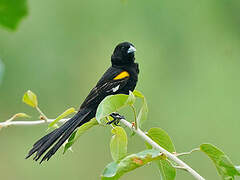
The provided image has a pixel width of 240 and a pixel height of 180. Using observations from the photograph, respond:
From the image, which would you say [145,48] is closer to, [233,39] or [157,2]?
[157,2]

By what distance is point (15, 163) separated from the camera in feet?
20.7

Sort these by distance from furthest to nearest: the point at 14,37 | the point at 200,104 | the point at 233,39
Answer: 1. the point at 233,39
2. the point at 200,104
3. the point at 14,37

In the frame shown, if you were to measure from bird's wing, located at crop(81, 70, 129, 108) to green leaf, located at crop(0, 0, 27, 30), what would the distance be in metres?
2.02

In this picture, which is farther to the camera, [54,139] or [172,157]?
[54,139]

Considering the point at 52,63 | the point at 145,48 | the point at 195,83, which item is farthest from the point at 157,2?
the point at 52,63

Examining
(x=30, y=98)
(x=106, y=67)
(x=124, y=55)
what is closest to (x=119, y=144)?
(x=30, y=98)

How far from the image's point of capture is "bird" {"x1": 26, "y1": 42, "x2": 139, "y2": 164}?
6.15 ft

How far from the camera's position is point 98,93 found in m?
2.56

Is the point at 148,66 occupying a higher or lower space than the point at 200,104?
higher

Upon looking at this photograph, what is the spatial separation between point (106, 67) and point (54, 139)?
4549mm

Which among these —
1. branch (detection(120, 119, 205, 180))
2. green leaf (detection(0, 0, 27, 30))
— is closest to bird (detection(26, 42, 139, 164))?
branch (detection(120, 119, 205, 180))

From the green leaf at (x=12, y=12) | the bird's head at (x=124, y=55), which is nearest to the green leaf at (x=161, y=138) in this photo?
the green leaf at (x=12, y=12)

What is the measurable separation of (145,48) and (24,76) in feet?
5.88

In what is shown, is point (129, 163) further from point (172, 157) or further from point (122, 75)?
point (122, 75)
